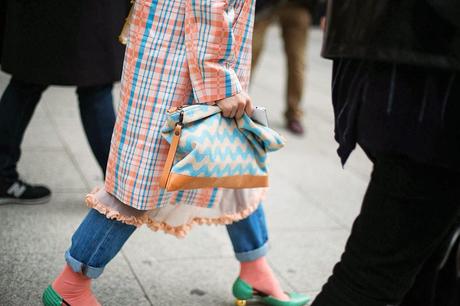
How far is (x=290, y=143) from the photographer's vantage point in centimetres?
514

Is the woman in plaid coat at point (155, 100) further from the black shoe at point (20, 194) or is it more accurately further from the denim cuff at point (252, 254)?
the black shoe at point (20, 194)

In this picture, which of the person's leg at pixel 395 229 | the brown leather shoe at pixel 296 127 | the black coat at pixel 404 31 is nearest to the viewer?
the black coat at pixel 404 31

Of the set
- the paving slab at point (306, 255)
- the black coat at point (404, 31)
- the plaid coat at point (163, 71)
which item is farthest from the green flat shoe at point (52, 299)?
the black coat at point (404, 31)

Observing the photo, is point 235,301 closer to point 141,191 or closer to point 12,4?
point 141,191

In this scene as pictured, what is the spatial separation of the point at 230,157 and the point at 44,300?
2.77ft

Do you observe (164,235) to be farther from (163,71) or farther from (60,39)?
(163,71)

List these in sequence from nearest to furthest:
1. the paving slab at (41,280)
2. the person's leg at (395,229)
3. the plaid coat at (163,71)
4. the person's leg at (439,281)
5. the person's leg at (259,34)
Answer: the person's leg at (395,229) < the person's leg at (439,281) < the plaid coat at (163,71) < the paving slab at (41,280) < the person's leg at (259,34)

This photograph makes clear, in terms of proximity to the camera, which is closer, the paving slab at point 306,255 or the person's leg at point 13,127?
the paving slab at point 306,255

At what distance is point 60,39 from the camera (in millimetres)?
2996

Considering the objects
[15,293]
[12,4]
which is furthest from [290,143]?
[15,293]

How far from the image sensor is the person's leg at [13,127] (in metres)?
3.09

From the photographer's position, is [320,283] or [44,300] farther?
[320,283]

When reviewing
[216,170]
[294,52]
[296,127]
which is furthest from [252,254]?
[294,52]

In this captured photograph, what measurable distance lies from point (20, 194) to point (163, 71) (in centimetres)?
157
